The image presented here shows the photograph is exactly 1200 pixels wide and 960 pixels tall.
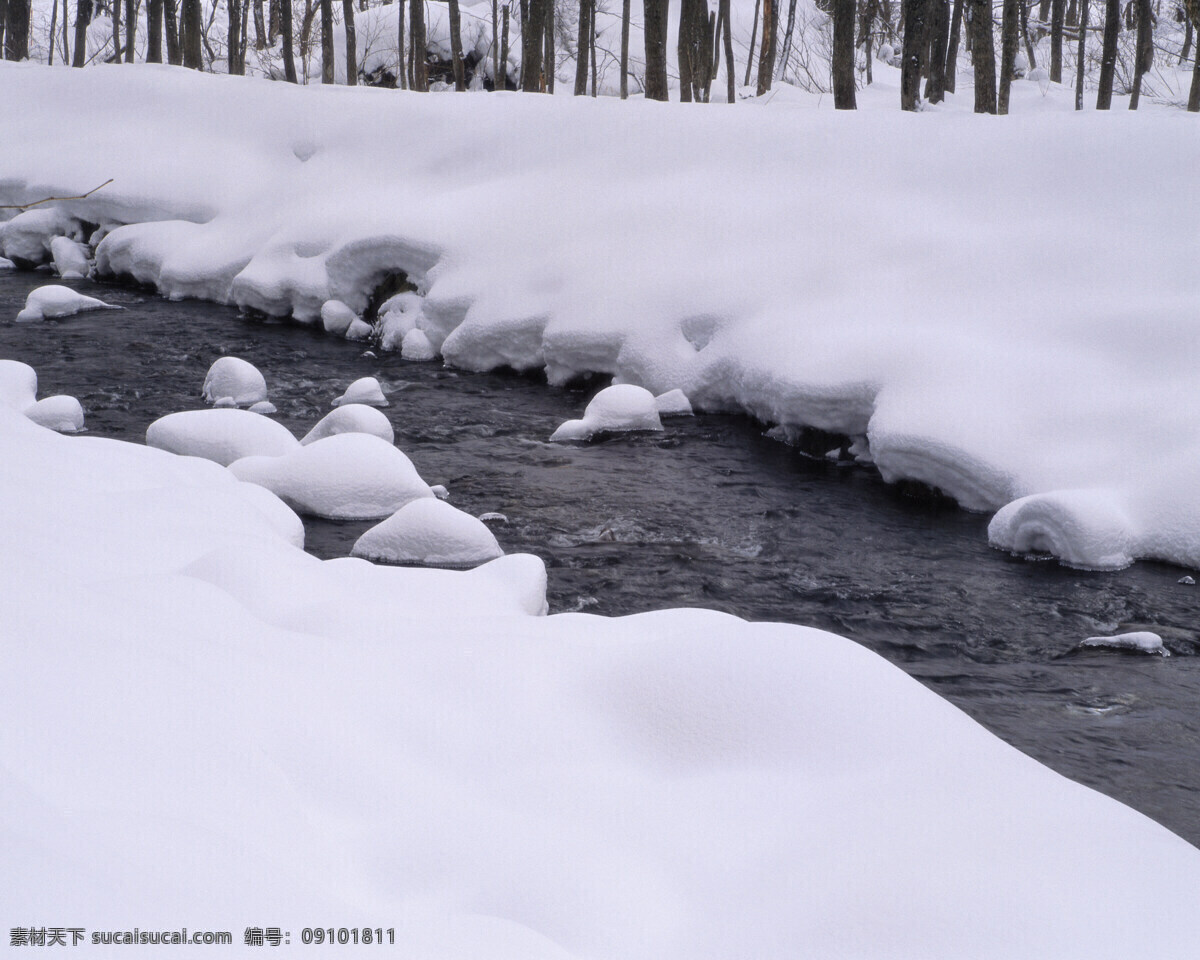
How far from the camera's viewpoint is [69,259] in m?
12.3

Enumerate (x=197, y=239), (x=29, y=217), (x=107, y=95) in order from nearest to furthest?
(x=197, y=239)
(x=29, y=217)
(x=107, y=95)

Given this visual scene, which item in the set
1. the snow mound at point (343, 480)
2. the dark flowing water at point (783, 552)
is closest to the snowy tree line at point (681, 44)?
the dark flowing water at point (783, 552)

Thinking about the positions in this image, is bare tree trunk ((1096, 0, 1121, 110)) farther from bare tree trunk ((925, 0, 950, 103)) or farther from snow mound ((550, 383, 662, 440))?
snow mound ((550, 383, 662, 440))

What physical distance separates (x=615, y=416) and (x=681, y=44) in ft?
41.5

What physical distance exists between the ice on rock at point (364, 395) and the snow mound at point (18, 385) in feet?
6.34

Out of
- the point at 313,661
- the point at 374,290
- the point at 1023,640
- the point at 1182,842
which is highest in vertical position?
the point at 374,290

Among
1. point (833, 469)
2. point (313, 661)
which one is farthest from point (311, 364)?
point (313, 661)

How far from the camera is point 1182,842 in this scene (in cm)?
234

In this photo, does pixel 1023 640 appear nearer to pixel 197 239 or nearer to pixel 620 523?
pixel 620 523

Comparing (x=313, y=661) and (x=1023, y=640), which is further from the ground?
(x=313, y=661)

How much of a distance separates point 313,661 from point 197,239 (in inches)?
395

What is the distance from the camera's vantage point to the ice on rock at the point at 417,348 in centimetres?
933

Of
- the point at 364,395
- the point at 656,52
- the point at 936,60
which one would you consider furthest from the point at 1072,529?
the point at 936,60

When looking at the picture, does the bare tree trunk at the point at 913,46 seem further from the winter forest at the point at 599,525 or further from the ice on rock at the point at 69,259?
the ice on rock at the point at 69,259
